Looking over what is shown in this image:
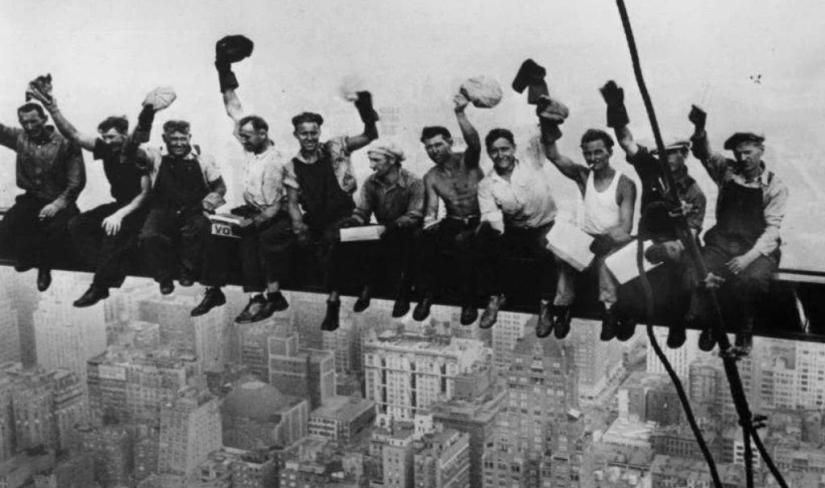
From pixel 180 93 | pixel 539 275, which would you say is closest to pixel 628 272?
pixel 539 275

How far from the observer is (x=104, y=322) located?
4613mm

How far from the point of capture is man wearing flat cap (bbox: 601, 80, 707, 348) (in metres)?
3.53

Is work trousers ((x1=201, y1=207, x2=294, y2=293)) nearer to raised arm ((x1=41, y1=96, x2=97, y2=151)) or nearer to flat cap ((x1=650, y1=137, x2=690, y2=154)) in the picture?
raised arm ((x1=41, y1=96, x2=97, y2=151))

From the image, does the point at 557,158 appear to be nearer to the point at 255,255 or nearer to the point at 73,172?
the point at 255,255

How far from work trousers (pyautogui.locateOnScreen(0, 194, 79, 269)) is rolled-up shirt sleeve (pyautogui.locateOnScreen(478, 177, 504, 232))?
1.81m

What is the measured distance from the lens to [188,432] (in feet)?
14.9

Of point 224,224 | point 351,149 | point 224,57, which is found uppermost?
point 224,57

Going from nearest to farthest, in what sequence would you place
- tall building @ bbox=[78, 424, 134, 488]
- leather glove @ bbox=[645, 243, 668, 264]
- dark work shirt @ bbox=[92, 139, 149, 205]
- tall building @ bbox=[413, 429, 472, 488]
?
leather glove @ bbox=[645, 243, 668, 264] < tall building @ bbox=[413, 429, 472, 488] < dark work shirt @ bbox=[92, 139, 149, 205] < tall building @ bbox=[78, 424, 134, 488]

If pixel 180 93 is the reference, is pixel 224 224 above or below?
below

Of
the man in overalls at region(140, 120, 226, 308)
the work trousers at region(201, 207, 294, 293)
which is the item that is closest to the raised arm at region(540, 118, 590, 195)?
the work trousers at region(201, 207, 294, 293)

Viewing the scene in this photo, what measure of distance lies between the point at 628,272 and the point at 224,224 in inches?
64.9

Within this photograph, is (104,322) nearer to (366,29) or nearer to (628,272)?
(366,29)

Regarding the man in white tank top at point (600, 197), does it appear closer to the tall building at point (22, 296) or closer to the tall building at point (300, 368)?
the tall building at point (300, 368)

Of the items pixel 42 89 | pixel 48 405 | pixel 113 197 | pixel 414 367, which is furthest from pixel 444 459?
pixel 42 89
